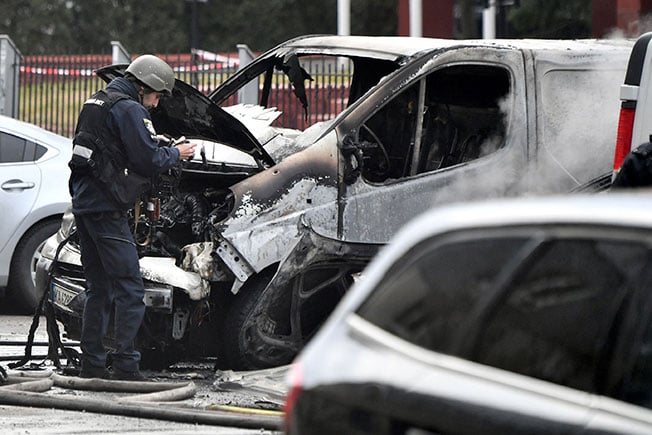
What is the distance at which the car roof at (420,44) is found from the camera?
325 inches

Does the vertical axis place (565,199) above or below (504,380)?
above

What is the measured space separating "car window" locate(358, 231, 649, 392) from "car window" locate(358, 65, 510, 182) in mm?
4884

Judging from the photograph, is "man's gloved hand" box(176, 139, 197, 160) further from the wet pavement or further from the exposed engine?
the wet pavement

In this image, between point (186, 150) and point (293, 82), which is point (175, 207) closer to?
point (186, 150)

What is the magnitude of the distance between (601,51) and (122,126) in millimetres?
2773

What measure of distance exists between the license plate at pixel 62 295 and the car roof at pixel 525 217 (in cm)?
507

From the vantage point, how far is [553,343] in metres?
3.02

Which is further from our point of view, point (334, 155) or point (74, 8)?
point (74, 8)

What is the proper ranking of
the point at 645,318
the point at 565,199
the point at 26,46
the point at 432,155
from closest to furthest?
the point at 645,318 → the point at 565,199 → the point at 432,155 → the point at 26,46

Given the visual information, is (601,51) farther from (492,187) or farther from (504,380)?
(504,380)

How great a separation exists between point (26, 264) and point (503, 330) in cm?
853

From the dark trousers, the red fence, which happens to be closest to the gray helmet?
the dark trousers

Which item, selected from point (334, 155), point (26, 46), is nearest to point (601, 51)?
point (334, 155)

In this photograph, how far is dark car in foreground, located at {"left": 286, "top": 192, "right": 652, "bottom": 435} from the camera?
2914mm
